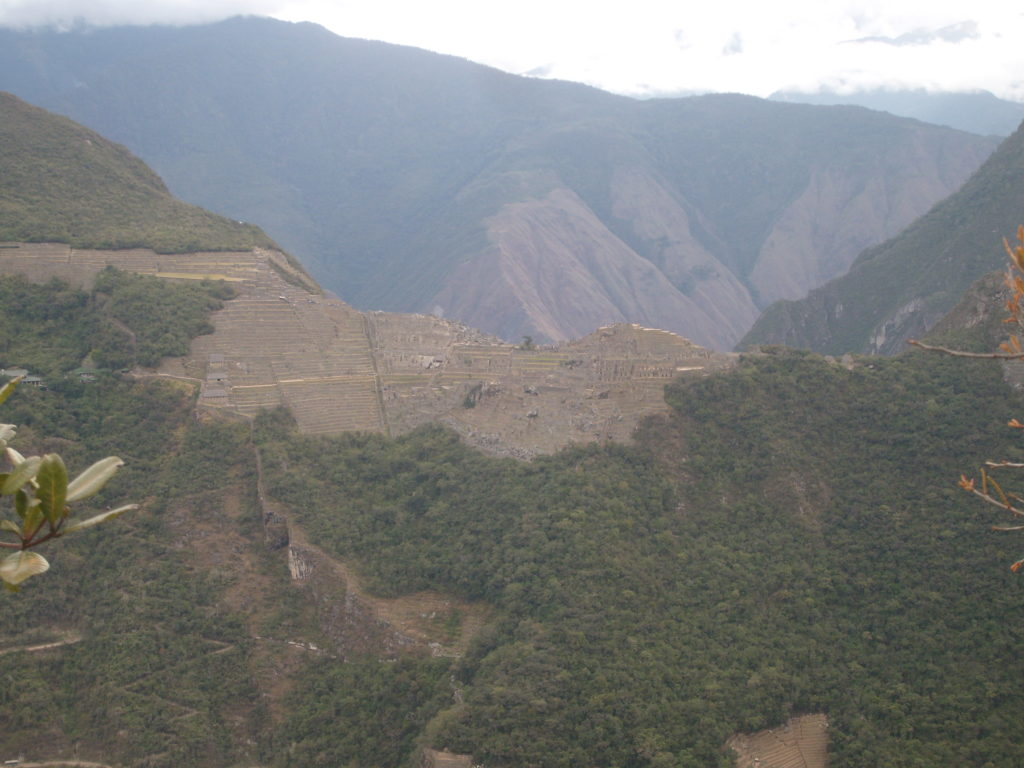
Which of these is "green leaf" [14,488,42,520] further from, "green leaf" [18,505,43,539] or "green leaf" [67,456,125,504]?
"green leaf" [67,456,125,504]

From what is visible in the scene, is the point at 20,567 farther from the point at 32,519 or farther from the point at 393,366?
the point at 393,366

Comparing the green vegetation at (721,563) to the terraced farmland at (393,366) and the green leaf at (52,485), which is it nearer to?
the terraced farmland at (393,366)

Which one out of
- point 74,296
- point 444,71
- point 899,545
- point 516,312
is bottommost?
point 516,312

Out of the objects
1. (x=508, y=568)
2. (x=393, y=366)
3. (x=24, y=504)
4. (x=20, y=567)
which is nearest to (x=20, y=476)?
(x=24, y=504)

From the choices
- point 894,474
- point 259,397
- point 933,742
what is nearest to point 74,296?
point 259,397

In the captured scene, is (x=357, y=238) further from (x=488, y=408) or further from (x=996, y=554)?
(x=996, y=554)

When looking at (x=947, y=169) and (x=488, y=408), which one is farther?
(x=947, y=169)

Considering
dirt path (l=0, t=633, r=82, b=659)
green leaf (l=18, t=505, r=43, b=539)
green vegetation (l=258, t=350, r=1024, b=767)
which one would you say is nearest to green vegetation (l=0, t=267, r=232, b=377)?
green vegetation (l=258, t=350, r=1024, b=767)
